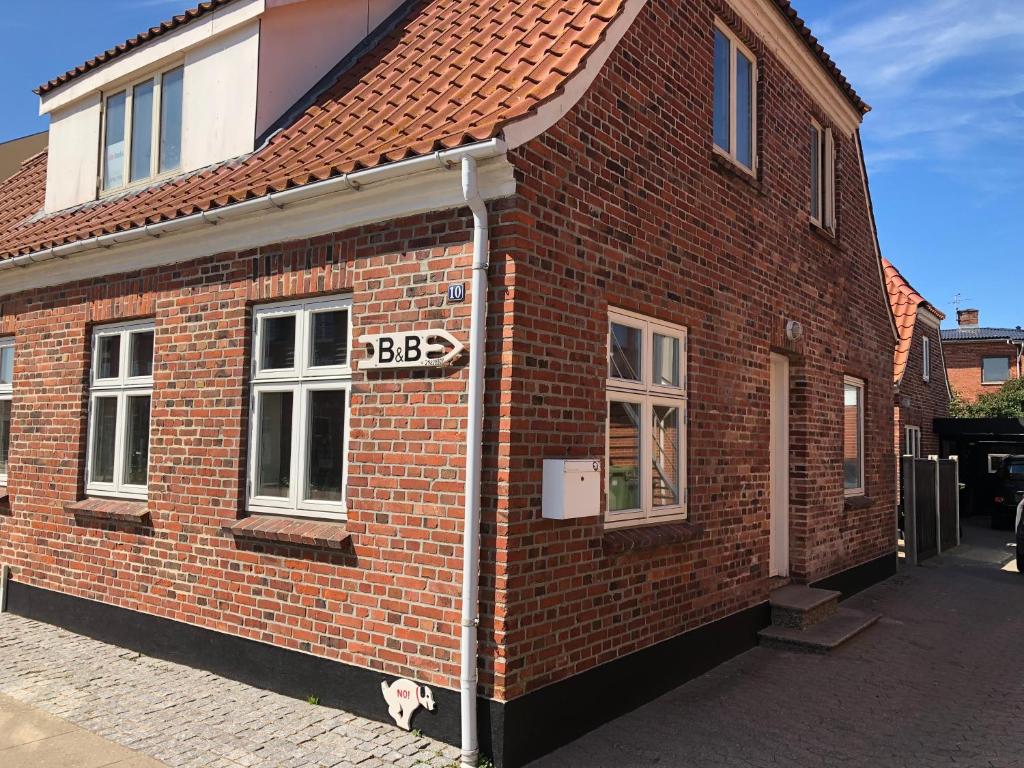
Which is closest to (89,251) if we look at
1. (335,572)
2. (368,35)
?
(368,35)

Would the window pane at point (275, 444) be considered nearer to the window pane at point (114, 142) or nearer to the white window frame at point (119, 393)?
Result: the white window frame at point (119, 393)

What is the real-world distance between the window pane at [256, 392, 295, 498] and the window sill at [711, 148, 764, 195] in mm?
4216

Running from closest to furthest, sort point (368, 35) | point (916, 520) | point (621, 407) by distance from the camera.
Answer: point (621, 407), point (368, 35), point (916, 520)

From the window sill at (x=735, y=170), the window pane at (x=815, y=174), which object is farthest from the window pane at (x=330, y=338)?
the window pane at (x=815, y=174)

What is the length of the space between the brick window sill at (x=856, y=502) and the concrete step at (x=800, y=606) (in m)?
1.76

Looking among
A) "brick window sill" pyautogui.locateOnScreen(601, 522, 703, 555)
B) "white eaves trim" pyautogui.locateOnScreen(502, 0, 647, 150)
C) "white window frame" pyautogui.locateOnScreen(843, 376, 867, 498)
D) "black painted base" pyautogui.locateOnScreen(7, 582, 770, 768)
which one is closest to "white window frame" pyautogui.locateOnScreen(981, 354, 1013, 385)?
"white window frame" pyautogui.locateOnScreen(843, 376, 867, 498)

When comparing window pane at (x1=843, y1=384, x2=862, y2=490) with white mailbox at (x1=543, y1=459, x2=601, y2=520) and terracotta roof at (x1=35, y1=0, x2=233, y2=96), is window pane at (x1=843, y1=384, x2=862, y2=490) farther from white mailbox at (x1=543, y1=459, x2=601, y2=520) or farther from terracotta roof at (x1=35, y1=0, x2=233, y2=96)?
terracotta roof at (x1=35, y1=0, x2=233, y2=96)

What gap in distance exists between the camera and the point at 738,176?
7.64 meters

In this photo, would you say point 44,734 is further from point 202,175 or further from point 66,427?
point 202,175

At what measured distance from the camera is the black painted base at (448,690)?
484 cm

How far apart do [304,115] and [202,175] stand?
3.49 feet

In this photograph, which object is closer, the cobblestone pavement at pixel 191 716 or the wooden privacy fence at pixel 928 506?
the cobblestone pavement at pixel 191 716

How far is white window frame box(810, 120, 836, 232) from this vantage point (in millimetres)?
10289

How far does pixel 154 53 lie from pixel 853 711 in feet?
27.9
